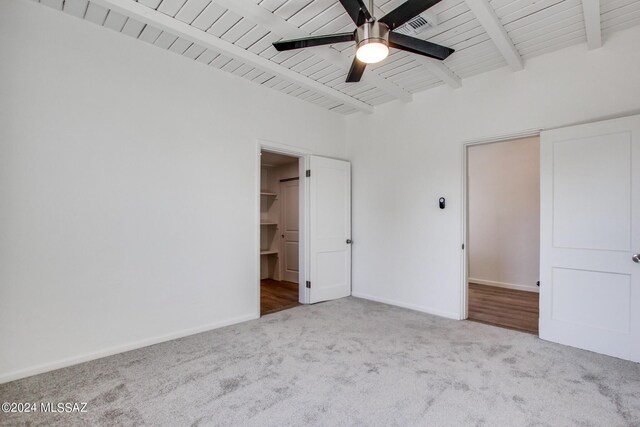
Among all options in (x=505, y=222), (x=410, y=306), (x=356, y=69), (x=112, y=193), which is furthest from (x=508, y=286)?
(x=112, y=193)

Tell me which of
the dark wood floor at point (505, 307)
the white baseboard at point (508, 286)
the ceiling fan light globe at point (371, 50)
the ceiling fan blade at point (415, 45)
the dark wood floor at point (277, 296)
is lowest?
the dark wood floor at point (277, 296)

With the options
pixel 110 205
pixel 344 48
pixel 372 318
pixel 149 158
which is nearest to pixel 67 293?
pixel 110 205

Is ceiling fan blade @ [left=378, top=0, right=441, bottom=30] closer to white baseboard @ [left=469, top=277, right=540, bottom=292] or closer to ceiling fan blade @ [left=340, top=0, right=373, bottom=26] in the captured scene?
ceiling fan blade @ [left=340, top=0, right=373, bottom=26]

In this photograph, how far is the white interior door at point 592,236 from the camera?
107 inches

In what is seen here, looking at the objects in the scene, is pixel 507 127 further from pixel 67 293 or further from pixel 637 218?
pixel 67 293

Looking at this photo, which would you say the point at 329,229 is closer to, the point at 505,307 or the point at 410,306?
the point at 410,306

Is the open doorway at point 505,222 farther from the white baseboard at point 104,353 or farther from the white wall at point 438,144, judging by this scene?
the white baseboard at point 104,353

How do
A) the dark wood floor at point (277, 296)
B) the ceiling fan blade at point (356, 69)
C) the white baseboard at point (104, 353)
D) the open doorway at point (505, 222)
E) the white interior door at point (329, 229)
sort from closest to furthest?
the white baseboard at point (104, 353), the ceiling fan blade at point (356, 69), the dark wood floor at point (277, 296), the white interior door at point (329, 229), the open doorway at point (505, 222)

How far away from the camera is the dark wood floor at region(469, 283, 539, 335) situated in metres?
3.67

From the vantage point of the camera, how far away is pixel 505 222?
18.3 feet

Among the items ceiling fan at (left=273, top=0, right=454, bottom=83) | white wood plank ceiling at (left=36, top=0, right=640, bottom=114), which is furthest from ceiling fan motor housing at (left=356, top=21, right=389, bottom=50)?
white wood plank ceiling at (left=36, top=0, right=640, bottom=114)

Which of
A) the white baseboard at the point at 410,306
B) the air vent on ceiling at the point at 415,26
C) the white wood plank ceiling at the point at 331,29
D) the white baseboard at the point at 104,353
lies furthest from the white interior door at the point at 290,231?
the air vent on ceiling at the point at 415,26

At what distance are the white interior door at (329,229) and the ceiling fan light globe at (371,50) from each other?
2.33 metres

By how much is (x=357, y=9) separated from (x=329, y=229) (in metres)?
3.05
